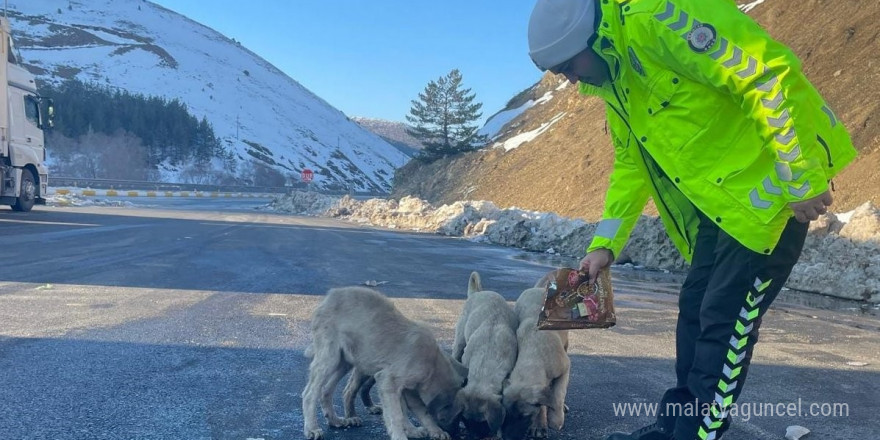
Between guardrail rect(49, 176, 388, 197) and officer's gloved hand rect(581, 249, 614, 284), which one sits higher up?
guardrail rect(49, 176, 388, 197)

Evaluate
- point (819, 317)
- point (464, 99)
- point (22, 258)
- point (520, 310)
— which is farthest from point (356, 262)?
point (464, 99)

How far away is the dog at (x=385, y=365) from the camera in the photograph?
3.64 metres

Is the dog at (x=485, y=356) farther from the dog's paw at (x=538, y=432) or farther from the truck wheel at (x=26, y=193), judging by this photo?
the truck wheel at (x=26, y=193)

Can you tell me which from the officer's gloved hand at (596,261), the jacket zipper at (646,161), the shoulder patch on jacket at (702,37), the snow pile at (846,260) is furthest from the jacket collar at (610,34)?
the snow pile at (846,260)

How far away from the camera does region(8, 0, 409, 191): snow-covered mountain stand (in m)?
123

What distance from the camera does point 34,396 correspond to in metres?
4.08

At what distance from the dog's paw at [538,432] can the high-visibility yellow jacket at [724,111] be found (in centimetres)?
155

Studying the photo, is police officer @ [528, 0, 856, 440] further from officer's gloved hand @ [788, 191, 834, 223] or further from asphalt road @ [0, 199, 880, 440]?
asphalt road @ [0, 199, 880, 440]

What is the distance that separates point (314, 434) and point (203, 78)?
155343 millimetres

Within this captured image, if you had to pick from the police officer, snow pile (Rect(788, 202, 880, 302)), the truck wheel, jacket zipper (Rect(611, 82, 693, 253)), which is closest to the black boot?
the police officer

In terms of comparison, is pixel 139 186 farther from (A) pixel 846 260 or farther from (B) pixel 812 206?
(B) pixel 812 206

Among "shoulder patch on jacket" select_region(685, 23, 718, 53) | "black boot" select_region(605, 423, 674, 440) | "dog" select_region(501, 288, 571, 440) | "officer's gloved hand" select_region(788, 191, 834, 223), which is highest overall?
"shoulder patch on jacket" select_region(685, 23, 718, 53)

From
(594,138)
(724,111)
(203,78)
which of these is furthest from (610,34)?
(203,78)

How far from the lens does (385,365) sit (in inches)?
147
